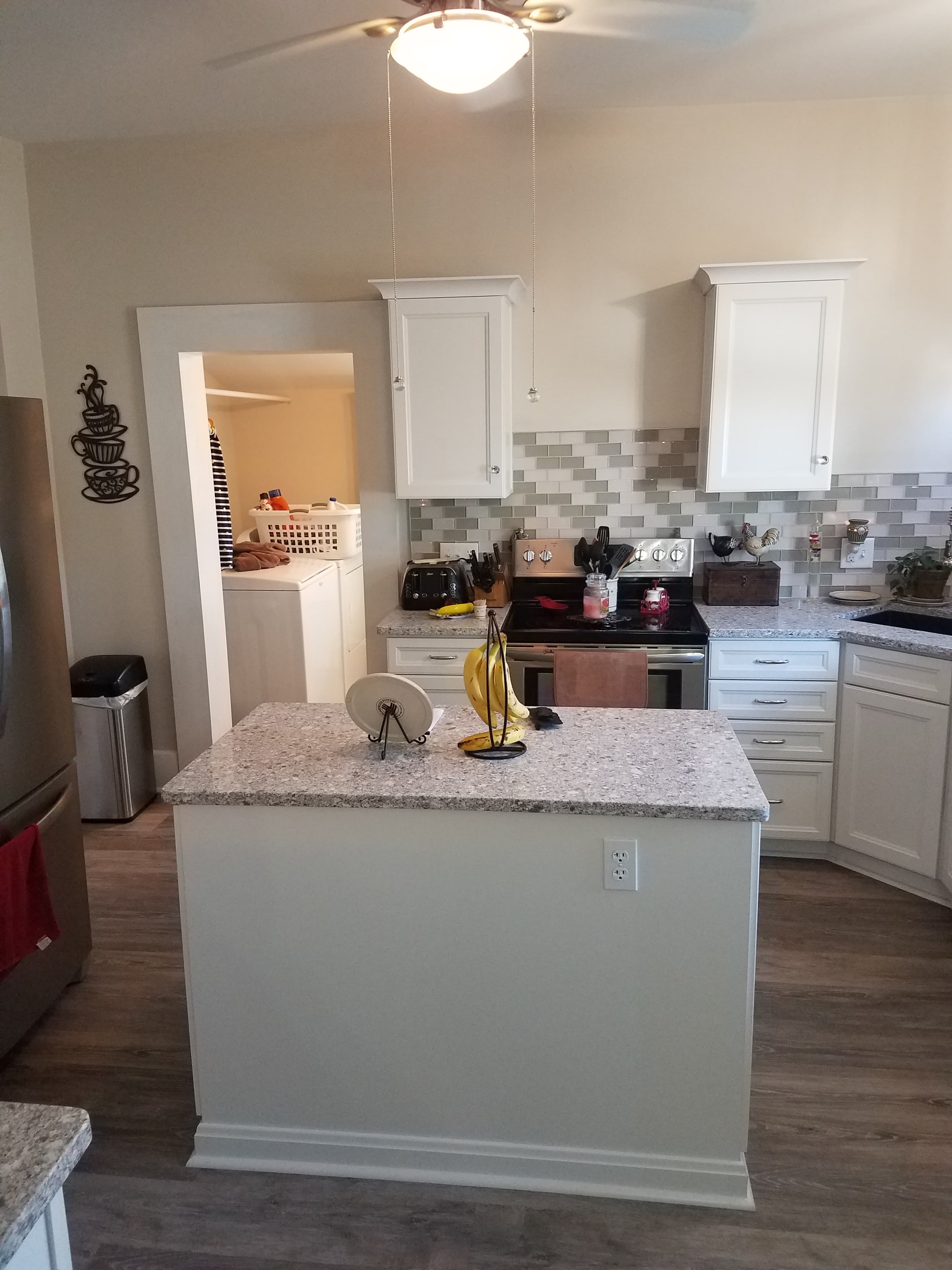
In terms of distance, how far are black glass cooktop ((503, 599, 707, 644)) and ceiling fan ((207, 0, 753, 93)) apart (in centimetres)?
176

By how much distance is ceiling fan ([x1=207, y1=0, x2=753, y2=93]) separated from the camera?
196 cm

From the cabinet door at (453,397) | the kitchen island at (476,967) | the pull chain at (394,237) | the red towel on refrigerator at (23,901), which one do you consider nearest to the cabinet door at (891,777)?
the kitchen island at (476,967)

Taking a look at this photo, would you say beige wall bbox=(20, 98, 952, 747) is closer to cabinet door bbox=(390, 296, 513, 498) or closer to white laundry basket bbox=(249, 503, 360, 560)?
cabinet door bbox=(390, 296, 513, 498)

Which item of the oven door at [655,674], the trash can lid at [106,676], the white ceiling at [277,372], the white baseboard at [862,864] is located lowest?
the white baseboard at [862,864]

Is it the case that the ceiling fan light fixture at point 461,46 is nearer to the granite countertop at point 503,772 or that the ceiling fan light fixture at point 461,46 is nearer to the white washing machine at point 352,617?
the granite countertop at point 503,772

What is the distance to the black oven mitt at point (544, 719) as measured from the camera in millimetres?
2203

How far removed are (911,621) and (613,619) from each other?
1.12 meters

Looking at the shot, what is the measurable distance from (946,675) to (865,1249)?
1737mm

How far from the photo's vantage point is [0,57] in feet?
9.29

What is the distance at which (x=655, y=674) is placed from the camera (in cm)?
328

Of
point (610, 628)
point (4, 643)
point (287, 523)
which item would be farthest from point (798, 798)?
point (287, 523)

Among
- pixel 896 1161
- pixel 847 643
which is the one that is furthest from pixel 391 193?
pixel 896 1161

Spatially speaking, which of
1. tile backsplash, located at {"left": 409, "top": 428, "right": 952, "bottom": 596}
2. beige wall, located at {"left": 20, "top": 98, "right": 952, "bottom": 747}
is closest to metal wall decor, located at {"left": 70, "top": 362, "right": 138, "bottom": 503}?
beige wall, located at {"left": 20, "top": 98, "right": 952, "bottom": 747}

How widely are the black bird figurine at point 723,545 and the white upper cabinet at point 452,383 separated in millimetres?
889
